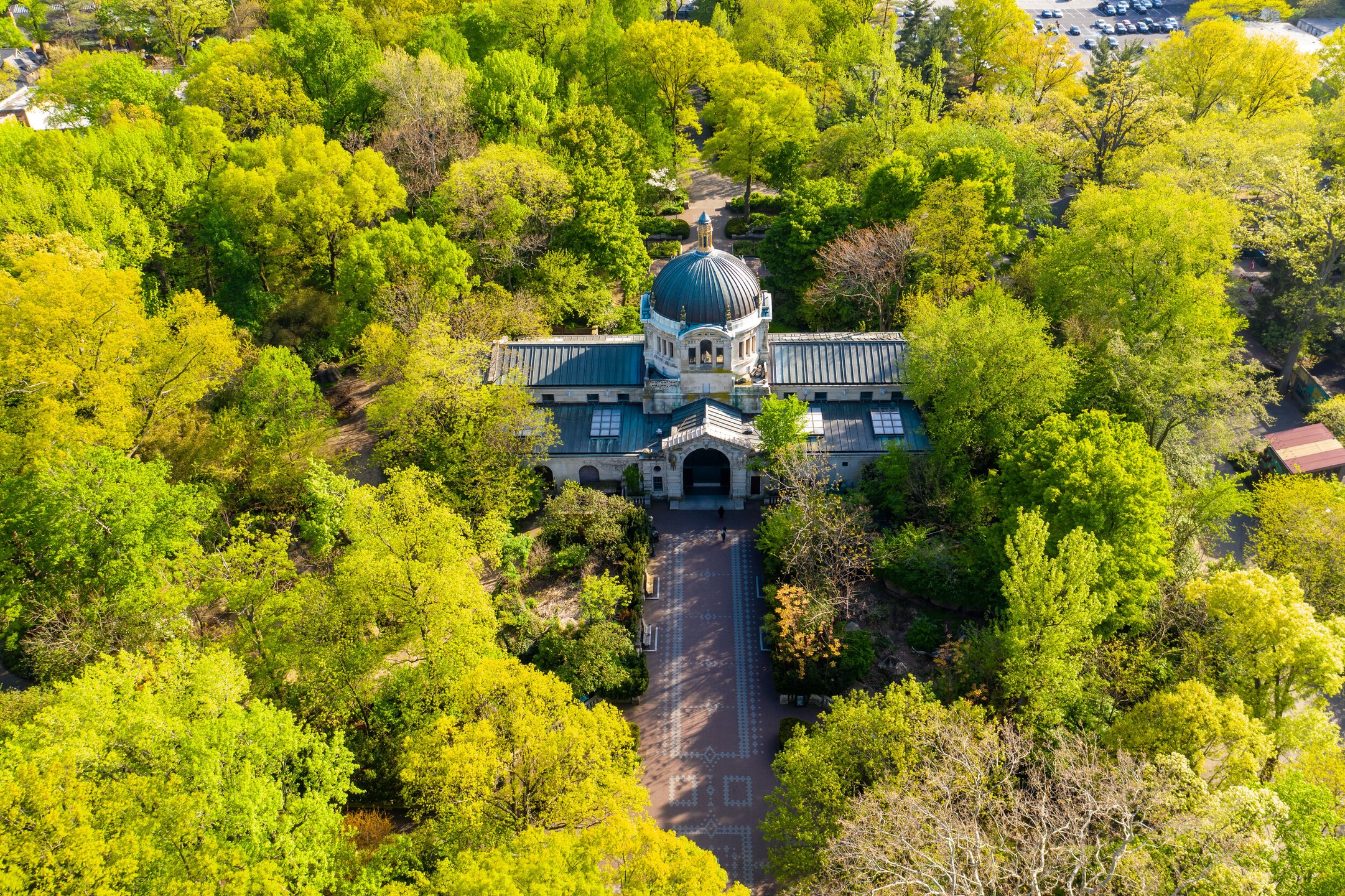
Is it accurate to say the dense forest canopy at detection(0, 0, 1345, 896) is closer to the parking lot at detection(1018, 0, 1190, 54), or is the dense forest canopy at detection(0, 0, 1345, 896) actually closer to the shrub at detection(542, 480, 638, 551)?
the shrub at detection(542, 480, 638, 551)

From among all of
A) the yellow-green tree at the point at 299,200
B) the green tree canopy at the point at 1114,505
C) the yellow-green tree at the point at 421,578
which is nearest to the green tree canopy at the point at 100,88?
the yellow-green tree at the point at 299,200

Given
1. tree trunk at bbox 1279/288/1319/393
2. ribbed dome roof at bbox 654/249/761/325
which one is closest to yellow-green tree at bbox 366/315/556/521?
ribbed dome roof at bbox 654/249/761/325

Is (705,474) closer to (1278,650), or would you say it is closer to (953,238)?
(953,238)

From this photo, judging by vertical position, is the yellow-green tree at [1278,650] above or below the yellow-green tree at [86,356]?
below

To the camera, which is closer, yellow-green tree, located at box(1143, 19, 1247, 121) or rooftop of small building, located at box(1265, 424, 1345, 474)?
rooftop of small building, located at box(1265, 424, 1345, 474)

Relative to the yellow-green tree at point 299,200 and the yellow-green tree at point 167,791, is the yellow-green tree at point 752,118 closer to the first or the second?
the yellow-green tree at point 299,200

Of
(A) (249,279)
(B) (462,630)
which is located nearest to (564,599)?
(B) (462,630)
